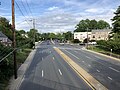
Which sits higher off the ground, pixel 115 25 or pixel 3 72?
pixel 115 25

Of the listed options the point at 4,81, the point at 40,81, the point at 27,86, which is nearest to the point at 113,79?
the point at 40,81

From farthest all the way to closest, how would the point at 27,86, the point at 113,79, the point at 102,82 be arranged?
1. the point at 113,79
2. the point at 102,82
3. the point at 27,86

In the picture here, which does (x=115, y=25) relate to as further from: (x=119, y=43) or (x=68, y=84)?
(x=68, y=84)

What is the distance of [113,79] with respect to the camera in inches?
1078

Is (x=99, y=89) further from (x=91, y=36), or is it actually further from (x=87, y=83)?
(x=91, y=36)

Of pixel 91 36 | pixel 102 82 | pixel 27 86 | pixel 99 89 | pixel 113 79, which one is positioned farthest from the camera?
pixel 91 36

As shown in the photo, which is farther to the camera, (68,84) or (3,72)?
(3,72)

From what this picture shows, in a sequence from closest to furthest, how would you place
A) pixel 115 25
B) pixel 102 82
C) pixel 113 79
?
1. pixel 102 82
2. pixel 113 79
3. pixel 115 25

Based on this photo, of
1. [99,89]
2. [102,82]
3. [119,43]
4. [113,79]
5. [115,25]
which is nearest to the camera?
[99,89]

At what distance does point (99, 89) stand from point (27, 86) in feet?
21.3

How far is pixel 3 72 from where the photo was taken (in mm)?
27531

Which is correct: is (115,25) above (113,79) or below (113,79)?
above

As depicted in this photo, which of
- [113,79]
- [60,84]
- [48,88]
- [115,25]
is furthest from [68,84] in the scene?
[115,25]

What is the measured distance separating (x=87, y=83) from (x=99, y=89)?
297 centimetres
